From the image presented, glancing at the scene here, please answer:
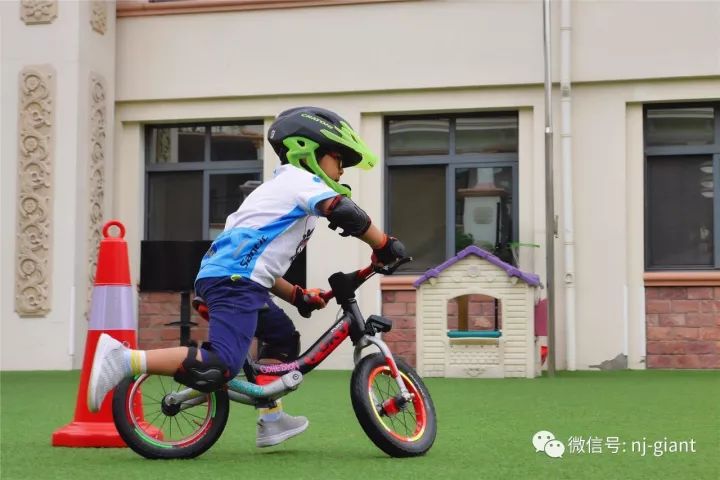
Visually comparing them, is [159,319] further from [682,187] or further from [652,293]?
[682,187]

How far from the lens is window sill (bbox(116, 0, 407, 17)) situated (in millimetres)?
13113

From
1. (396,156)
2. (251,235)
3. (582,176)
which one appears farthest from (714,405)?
(396,156)

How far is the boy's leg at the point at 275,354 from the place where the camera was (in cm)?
502

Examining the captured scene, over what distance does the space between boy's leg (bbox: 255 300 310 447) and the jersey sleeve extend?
0.46 metres

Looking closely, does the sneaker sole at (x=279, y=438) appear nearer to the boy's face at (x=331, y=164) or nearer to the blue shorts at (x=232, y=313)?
the blue shorts at (x=232, y=313)

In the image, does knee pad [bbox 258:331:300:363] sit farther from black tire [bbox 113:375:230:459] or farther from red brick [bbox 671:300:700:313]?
red brick [bbox 671:300:700:313]

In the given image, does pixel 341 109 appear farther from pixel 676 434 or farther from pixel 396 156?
pixel 676 434

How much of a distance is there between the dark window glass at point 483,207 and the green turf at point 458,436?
3.13 meters

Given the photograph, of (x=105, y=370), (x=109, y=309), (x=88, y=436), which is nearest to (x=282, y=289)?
(x=105, y=370)

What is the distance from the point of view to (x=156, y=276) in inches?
497

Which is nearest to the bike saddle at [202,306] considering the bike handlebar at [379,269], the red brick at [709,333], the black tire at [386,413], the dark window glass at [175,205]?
the bike handlebar at [379,269]

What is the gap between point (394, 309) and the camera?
1299cm

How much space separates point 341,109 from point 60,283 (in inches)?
130

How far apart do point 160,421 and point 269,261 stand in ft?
2.50
